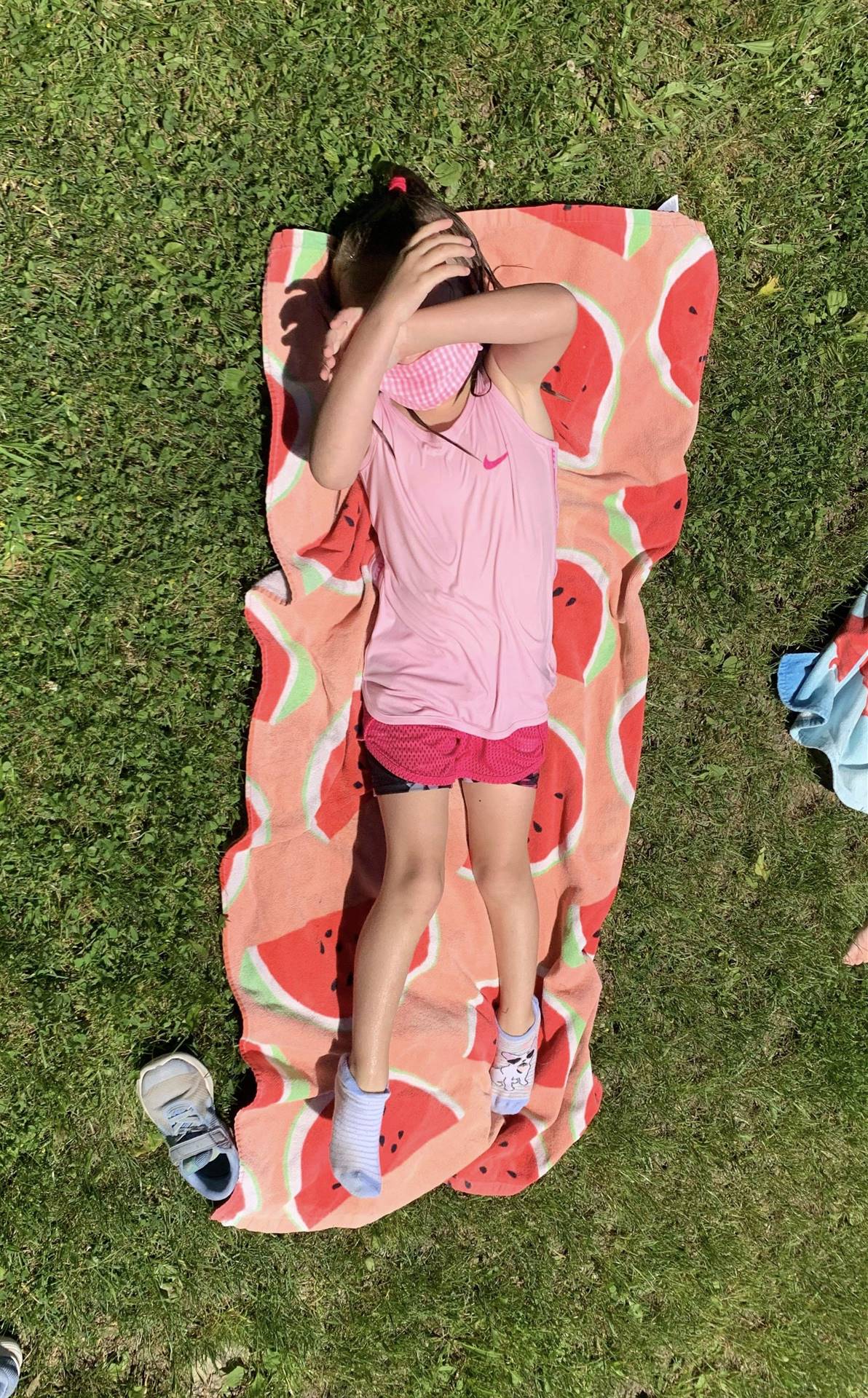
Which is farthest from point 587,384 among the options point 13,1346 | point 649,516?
point 13,1346

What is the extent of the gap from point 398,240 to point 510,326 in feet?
1.55

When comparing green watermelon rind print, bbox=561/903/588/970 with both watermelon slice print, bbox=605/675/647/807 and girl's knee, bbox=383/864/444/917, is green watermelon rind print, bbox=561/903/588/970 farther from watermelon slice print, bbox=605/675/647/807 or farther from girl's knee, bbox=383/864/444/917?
girl's knee, bbox=383/864/444/917

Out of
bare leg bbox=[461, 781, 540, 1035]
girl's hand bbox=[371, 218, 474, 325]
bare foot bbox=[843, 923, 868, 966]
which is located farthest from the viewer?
bare foot bbox=[843, 923, 868, 966]

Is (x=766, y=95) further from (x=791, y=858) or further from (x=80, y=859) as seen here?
(x=80, y=859)

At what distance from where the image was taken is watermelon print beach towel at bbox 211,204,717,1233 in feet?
11.0

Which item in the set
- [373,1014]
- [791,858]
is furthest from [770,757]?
[373,1014]

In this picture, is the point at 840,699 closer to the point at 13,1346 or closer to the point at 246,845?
the point at 246,845

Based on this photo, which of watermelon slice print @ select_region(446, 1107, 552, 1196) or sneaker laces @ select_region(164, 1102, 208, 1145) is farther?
watermelon slice print @ select_region(446, 1107, 552, 1196)

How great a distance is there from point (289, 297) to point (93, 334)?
27.4 inches

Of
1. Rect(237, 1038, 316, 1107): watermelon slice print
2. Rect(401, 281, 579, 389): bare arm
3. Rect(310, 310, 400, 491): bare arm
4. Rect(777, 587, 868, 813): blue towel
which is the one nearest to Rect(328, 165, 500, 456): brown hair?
Rect(401, 281, 579, 389): bare arm

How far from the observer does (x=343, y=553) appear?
3383 mm

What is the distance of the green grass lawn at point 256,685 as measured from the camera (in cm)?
327

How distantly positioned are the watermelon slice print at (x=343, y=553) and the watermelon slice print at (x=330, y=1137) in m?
1.80

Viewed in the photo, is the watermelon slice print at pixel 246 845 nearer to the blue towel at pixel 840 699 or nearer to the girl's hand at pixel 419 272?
the girl's hand at pixel 419 272
